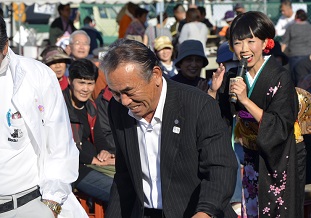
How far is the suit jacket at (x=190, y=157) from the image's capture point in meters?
3.65

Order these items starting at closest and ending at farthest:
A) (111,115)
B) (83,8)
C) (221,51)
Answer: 1. (111,115)
2. (221,51)
3. (83,8)

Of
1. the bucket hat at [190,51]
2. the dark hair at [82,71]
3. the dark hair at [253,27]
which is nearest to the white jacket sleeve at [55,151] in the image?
the dark hair at [253,27]

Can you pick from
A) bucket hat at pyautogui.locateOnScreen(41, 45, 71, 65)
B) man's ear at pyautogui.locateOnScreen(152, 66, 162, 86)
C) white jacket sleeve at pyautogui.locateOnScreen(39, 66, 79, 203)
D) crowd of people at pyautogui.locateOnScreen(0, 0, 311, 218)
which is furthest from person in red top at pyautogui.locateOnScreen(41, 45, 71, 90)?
man's ear at pyautogui.locateOnScreen(152, 66, 162, 86)

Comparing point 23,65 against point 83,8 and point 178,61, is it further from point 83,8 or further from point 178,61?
point 83,8

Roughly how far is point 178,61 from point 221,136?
4.26 meters

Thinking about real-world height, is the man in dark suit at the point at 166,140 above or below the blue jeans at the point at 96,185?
above

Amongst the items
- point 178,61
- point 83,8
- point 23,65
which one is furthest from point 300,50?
point 23,65

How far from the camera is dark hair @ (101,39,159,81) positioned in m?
3.61

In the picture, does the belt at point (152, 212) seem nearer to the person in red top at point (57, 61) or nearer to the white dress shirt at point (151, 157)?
the white dress shirt at point (151, 157)

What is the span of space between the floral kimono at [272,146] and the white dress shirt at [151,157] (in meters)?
1.18

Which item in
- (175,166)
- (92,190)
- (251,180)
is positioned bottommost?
(92,190)

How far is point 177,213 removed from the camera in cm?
378

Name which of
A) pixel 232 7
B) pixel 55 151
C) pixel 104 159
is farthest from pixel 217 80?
pixel 232 7

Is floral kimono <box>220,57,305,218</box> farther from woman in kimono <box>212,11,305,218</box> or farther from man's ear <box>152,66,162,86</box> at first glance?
man's ear <box>152,66,162,86</box>
